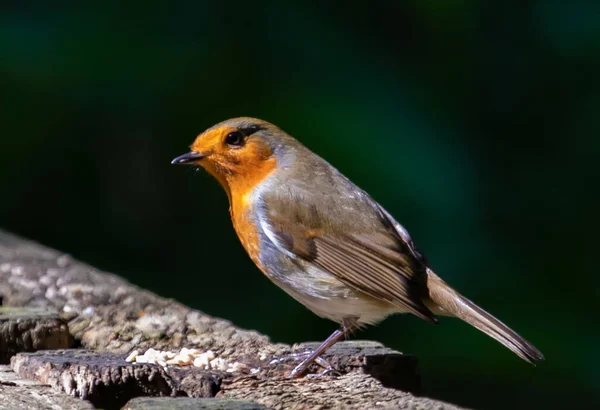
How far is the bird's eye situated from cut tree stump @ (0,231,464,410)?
59 centimetres

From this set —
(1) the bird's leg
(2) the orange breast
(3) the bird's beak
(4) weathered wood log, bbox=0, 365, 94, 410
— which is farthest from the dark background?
(4) weathered wood log, bbox=0, 365, 94, 410

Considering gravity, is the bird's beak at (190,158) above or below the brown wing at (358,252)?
above

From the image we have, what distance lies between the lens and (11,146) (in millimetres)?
5621

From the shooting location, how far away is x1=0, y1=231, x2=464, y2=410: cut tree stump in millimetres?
2270

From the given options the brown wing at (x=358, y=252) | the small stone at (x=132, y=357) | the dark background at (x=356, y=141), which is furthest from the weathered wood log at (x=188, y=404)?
the dark background at (x=356, y=141)

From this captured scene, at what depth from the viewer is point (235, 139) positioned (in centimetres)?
359

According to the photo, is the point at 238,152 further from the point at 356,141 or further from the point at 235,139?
the point at 356,141

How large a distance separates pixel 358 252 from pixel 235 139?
58 cm

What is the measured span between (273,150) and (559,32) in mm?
2783

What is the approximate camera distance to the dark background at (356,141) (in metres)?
4.99

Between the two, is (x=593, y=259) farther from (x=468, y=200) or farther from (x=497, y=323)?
(x=497, y=323)

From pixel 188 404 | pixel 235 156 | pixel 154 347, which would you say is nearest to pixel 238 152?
pixel 235 156

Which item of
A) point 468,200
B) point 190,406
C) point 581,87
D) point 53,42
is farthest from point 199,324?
point 581,87

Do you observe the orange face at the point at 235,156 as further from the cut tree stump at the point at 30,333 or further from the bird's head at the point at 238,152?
Answer: the cut tree stump at the point at 30,333
